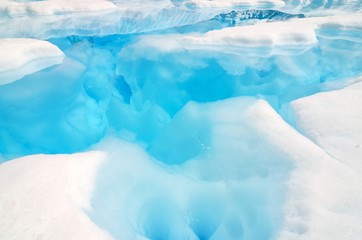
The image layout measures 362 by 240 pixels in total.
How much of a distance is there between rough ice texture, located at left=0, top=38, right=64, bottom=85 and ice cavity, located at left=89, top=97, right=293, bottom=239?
0.70 m

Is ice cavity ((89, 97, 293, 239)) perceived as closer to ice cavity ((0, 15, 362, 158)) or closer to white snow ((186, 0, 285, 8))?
ice cavity ((0, 15, 362, 158))

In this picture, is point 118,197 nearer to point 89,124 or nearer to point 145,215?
point 145,215

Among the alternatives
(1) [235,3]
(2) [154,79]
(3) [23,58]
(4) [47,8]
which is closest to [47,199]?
(3) [23,58]

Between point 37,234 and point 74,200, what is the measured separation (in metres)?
0.21

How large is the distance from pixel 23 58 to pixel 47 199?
2.97ft

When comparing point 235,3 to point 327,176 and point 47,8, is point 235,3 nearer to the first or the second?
point 47,8

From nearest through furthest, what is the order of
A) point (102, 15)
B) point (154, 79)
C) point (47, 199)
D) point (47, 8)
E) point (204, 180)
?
1. point (47, 199)
2. point (204, 180)
3. point (154, 79)
4. point (47, 8)
5. point (102, 15)

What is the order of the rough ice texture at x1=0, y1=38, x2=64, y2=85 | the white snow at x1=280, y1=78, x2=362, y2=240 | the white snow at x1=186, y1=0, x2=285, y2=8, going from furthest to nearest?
the white snow at x1=186, y1=0, x2=285, y2=8
the rough ice texture at x1=0, y1=38, x2=64, y2=85
the white snow at x1=280, y1=78, x2=362, y2=240

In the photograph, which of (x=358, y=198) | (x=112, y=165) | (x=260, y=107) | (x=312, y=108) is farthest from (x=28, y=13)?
(x=358, y=198)

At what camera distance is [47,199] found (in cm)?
120

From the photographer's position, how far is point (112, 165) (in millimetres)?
1691

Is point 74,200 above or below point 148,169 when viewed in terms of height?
above

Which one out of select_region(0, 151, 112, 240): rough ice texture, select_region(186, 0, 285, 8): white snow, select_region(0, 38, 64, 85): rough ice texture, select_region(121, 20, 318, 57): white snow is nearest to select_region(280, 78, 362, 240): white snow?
select_region(121, 20, 318, 57): white snow

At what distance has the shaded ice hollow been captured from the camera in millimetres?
1221
